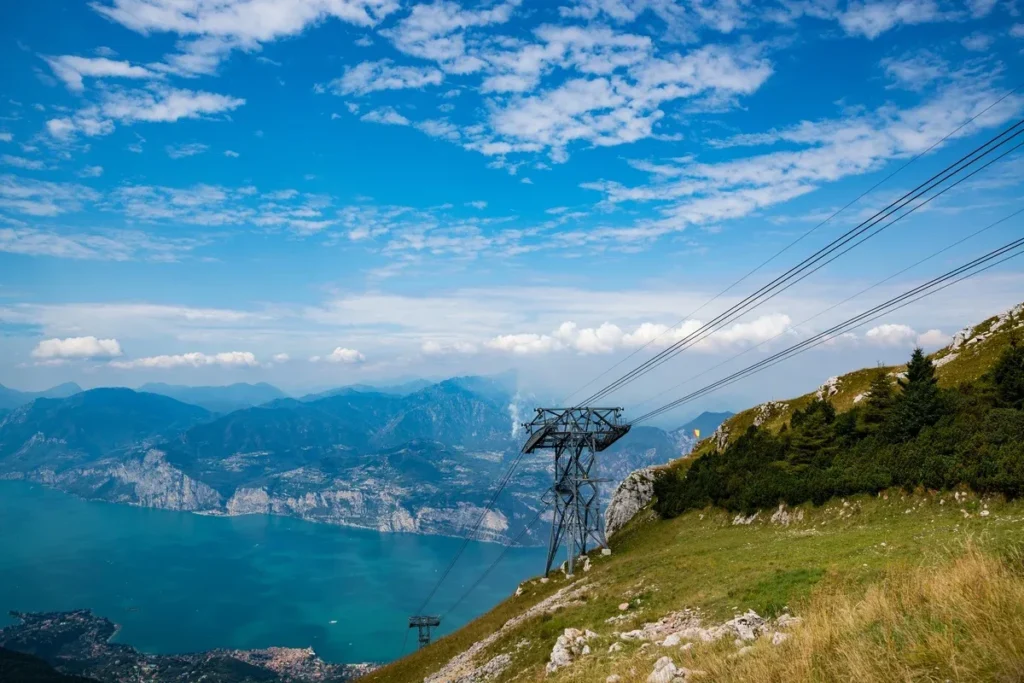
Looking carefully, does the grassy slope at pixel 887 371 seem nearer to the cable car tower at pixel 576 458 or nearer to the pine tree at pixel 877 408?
the pine tree at pixel 877 408

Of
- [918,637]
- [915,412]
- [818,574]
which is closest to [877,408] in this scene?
[915,412]

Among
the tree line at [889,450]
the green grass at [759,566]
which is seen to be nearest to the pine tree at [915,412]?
the tree line at [889,450]

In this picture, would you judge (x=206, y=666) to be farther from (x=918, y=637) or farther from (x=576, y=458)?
(x=918, y=637)

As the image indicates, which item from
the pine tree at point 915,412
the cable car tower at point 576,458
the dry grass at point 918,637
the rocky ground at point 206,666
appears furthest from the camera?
the rocky ground at point 206,666

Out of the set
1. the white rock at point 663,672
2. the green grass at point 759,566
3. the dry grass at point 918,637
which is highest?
the dry grass at point 918,637

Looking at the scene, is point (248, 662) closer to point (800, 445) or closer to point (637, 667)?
point (800, 445)

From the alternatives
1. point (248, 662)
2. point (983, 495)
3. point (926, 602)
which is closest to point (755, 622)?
point (926, 602)
